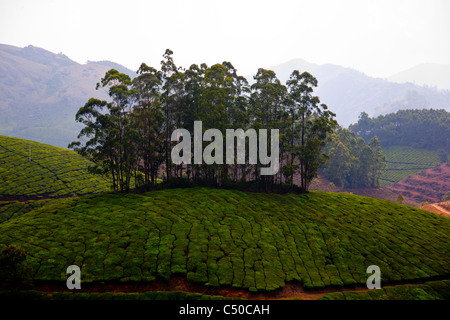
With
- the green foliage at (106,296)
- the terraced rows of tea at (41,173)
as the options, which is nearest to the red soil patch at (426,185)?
the green foliage at (106,296)

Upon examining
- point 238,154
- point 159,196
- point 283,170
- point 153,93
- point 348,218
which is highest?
point 153,93

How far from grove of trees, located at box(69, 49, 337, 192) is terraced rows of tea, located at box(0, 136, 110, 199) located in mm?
20401

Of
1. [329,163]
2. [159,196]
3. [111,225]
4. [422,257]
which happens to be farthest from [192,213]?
[329,163]

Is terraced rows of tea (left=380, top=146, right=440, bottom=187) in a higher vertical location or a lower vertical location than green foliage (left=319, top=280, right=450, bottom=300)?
higher

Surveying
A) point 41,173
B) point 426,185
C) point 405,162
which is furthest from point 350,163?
point 41,173

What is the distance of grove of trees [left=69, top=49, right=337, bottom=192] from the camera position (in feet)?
135

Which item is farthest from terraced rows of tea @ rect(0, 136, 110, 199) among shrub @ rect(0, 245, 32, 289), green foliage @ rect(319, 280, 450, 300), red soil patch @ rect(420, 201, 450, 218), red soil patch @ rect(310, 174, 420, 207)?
red soil patch @ rect(310, 174, 420, 207)

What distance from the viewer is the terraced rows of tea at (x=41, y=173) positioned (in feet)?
180

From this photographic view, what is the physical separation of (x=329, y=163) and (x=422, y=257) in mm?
98364

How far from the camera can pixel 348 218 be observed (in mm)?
41625

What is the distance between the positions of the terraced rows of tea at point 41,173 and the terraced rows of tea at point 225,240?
25.2 metres

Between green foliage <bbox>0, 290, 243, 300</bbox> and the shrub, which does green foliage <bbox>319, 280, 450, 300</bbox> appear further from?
the shrub

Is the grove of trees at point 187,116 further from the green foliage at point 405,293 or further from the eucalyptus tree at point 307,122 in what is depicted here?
the green foliage at point 405,293
